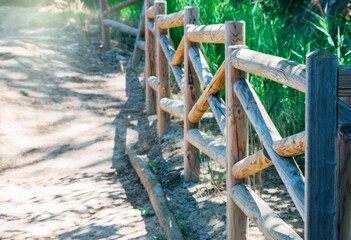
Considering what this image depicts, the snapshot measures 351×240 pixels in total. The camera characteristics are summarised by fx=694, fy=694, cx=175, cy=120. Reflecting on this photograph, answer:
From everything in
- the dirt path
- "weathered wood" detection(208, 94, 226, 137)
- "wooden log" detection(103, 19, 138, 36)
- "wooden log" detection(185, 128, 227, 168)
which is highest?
"wooden log" detection(103, 19, 138, 36)

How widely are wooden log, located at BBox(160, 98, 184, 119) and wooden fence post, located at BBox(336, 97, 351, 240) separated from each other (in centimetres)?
330

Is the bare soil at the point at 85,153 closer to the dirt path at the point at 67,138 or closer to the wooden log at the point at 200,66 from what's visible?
the dirt path at the point at 67,138

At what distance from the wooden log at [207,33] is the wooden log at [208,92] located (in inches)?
10.9

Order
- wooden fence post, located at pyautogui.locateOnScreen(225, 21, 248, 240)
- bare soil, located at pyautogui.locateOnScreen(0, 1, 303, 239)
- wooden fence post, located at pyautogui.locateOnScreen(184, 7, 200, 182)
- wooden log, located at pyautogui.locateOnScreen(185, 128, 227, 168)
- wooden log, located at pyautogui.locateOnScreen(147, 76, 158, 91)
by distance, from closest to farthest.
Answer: wooden fence post, located at pyautogui.locateOnScreen(225, 21, 248, 240) < wooden log, located at pyautogui.locateOnScreen(185, 128, 227, 168) < bare soil, located at pyautogui.locateOnScreen(0, 1, 303, 239) < wooden fence post, located at pyautogui.locateOnScreen(184, 7, 200, 182) < wooden log, located at pyautogui.locateOnScreen(147, 76, 158, 91)

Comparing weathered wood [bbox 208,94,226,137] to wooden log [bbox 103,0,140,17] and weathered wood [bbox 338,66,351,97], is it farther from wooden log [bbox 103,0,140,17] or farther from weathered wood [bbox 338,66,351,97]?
wooden log [bbox 103,0,140,17]

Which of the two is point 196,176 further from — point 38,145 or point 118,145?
point 38,145

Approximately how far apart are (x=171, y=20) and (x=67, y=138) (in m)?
1.91

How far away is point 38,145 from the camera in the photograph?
7.09m

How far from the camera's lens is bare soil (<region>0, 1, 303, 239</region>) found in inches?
187

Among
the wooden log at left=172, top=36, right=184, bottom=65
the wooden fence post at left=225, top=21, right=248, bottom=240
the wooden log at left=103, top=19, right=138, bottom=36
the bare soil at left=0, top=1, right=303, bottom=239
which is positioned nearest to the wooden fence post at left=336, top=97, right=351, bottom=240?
the wooden fence post at left=225, top=21, right=248, bottom=240

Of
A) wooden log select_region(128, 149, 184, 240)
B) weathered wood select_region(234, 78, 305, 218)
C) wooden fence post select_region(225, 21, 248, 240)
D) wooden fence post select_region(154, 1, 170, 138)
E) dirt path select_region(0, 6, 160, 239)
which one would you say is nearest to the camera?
weathered wood select_region(234, 78, 305, 218)

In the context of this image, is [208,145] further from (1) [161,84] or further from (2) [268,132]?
(1) [161,84]

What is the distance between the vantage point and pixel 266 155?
3.25 metres

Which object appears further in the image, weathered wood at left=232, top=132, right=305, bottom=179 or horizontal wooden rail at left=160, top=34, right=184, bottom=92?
horizontal wooden rail at left=160, top=34, right=184, bottom=92
